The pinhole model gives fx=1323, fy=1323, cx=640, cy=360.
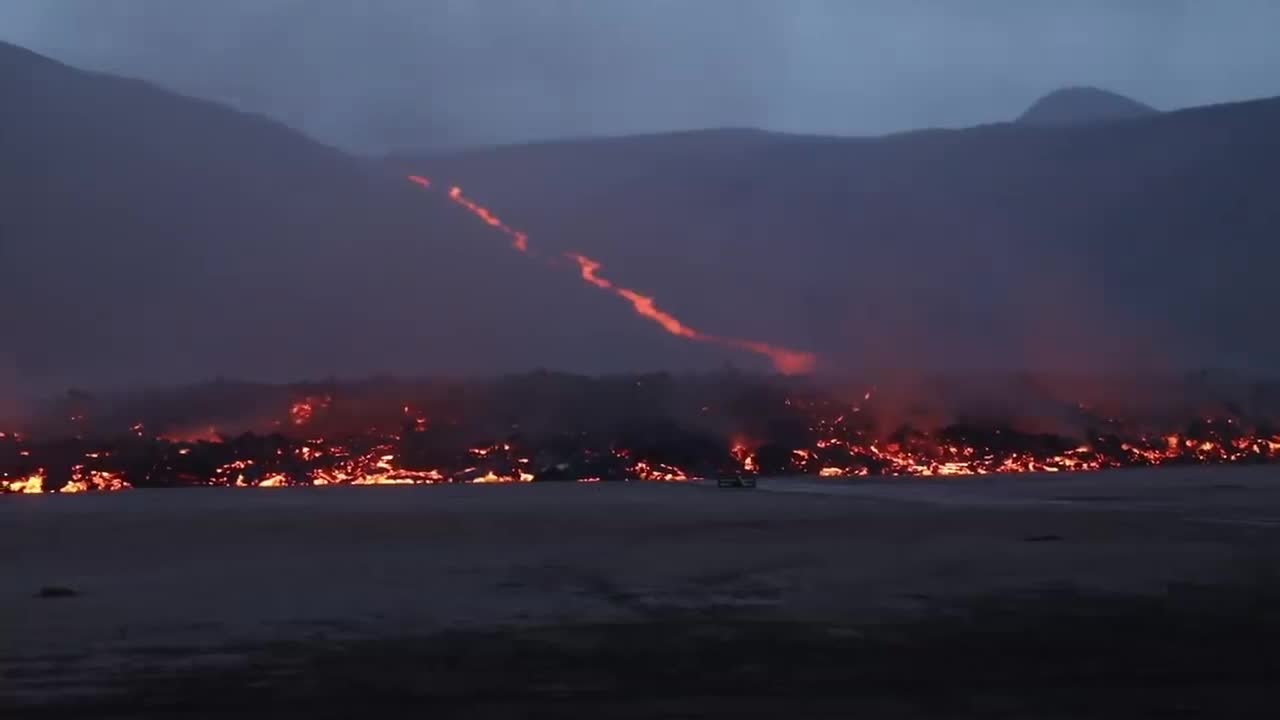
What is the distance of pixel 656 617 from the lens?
35.4ft

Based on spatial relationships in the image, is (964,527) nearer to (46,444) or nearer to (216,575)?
(216,575)

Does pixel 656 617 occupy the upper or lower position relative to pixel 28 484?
upper

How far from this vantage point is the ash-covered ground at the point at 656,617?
7.68m

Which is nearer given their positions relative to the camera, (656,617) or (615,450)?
(656,617)

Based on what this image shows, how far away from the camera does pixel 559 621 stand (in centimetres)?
1066

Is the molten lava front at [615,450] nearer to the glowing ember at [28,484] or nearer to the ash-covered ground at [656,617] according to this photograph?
the glowing ember at [28,484]

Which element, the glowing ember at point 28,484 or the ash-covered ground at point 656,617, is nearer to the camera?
the ash-covered ground at point 656,617

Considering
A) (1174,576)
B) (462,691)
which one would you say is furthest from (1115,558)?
(462,691)

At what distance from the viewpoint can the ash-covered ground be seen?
7676 mm

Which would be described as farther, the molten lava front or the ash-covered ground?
the molten lava front

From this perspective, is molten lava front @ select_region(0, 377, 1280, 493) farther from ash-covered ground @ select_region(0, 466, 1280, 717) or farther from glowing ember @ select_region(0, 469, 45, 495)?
ash-covered ground @ select_region(0, 466, 1280, 717)

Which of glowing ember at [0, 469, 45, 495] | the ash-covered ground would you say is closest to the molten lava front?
glowing ember at [0, 469, 45, 495]

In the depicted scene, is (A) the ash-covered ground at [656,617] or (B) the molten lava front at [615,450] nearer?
(A) the ash-covered ground at [656,617]

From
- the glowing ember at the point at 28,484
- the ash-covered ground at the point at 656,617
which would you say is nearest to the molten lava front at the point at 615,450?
the glowing ember at the point at 28,484
